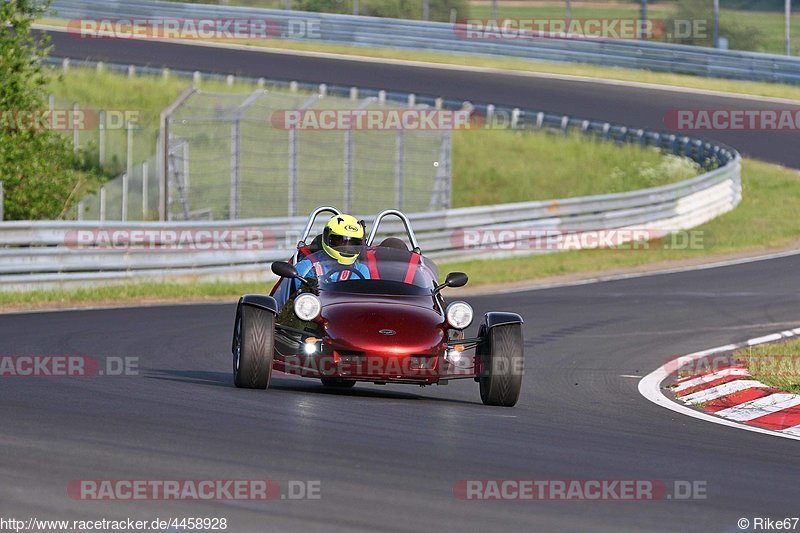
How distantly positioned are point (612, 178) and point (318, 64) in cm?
1402

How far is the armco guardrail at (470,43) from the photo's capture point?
43.3m

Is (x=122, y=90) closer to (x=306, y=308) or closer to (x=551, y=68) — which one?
(x=551, y=68)

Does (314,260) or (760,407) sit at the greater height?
(314,260)

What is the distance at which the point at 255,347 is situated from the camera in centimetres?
1032

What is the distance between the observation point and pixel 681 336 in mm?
16422

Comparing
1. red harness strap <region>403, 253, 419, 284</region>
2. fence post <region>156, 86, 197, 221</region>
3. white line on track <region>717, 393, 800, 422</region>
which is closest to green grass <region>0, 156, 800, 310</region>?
fence post <region>156, 86, 197, 221</region>

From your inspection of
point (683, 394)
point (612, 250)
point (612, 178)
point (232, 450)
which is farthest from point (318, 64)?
point (232, 450)

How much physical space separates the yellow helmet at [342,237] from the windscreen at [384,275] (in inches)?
4.7

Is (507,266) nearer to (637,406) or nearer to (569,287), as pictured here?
(569,287)

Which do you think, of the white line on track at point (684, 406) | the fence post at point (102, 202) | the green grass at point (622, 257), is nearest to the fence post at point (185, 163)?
the fence post at point (102, 202)

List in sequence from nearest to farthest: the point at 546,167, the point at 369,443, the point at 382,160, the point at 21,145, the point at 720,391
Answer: the point at 369,443 → the point at 720,391 → the point at 21,145 → the point at 382,160 → the point at 546,167

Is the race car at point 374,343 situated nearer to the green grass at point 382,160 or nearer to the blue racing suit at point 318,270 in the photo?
the blue racing suit at point 318,270

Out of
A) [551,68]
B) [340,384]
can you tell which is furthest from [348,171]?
[551,68]

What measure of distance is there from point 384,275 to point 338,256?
19.4 inches
